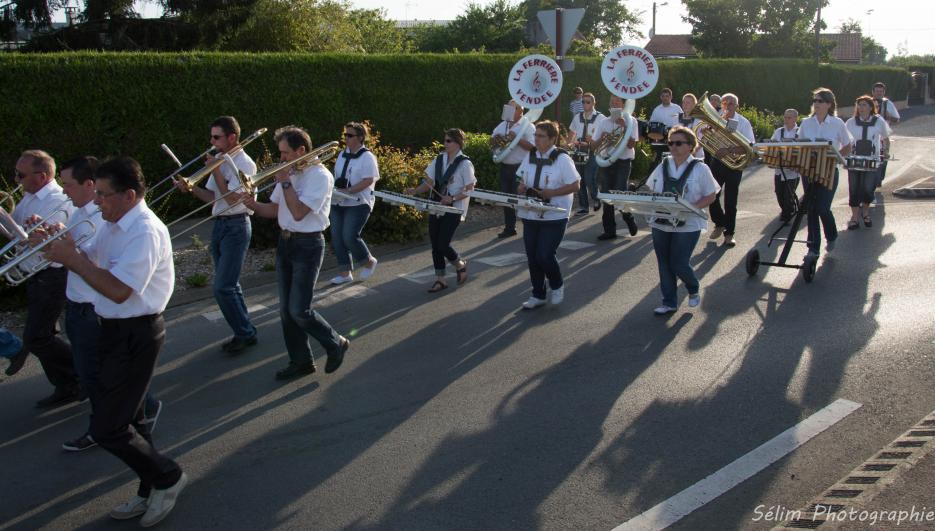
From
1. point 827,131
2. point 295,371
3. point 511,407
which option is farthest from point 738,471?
point 827,131

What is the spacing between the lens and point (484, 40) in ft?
105

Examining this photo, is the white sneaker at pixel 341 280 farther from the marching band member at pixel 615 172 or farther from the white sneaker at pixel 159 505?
the white sneaker at pixel 159 505

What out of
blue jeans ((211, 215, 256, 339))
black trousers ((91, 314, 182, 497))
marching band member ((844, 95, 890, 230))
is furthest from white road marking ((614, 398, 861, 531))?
marching band member ((844, 95, 890, 230))

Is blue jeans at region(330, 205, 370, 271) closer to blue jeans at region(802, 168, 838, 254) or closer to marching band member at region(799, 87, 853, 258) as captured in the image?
blue jeans at region(802, 168, 838, 254)

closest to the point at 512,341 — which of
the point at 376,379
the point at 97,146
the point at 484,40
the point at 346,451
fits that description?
the point at 376,379

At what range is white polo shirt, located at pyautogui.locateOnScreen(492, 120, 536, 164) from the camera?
1042 cm

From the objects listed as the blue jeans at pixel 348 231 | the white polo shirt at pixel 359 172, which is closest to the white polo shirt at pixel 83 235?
the white polo shirt at pixel 359 172

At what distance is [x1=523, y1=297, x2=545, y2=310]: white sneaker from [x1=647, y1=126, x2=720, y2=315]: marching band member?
3.58 ft

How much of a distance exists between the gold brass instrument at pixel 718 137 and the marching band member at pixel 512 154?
2.55 meters

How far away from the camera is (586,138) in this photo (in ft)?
39.4

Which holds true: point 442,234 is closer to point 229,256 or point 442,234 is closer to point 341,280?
point 341,280

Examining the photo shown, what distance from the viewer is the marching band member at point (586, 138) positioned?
12.0 m

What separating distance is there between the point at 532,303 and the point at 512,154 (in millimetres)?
3509

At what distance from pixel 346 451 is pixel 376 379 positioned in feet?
3.91
